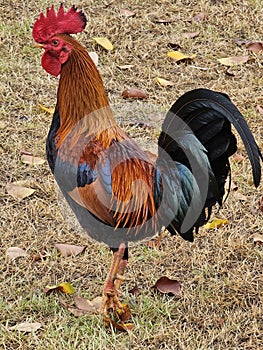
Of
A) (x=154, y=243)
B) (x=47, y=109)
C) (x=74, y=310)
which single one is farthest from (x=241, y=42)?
(x=74, y=310)

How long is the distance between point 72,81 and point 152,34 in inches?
105

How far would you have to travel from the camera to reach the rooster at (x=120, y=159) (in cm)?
292

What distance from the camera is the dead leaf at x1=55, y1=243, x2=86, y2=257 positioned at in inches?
142

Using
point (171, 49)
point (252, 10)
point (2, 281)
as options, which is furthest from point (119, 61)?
point (2, 281)

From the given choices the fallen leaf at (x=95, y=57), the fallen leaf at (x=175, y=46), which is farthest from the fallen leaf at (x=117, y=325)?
the fallen leaf at (x=175, y=46)

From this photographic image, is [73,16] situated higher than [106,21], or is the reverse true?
[73,16]

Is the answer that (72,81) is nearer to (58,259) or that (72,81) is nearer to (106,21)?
(58,259)

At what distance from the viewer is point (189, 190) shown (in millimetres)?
2982

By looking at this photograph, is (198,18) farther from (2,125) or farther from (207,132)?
(207,132)

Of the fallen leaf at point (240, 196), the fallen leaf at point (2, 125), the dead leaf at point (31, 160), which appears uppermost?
the fallen leaf at point (2, 125)

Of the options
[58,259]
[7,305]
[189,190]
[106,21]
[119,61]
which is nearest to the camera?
[189,190]

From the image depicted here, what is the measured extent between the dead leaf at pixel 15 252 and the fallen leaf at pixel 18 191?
44cm

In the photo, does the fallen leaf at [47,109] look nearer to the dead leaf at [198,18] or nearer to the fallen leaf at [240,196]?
the fallen leaf at [240,196]

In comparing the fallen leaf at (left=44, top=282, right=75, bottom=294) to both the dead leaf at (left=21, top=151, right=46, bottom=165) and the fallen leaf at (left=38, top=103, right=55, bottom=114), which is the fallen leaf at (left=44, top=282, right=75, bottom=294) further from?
the fallen leaf at (left=38, top=103, right=55, bottom=114)
